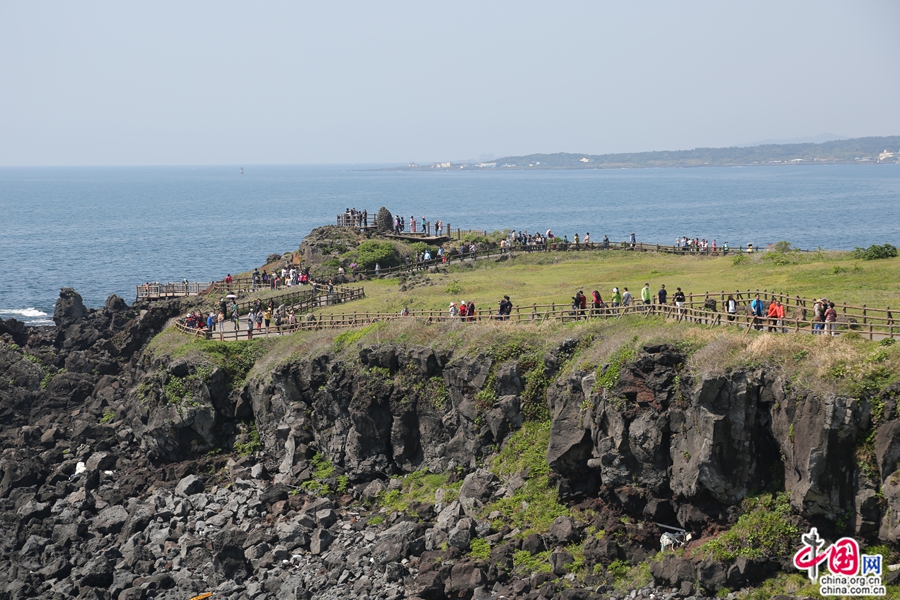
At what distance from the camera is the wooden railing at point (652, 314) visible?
35.6m

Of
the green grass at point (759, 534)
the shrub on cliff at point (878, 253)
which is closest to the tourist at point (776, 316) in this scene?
the green grass at point (759, 534)

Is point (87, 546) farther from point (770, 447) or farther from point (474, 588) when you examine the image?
point (770, 447)

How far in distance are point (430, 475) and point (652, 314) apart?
40.8 ft

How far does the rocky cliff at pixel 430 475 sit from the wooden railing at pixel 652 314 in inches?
112

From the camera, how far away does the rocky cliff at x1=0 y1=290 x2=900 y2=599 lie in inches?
1287

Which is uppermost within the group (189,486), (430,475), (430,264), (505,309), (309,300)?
(505,309)

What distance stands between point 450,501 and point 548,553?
6735 mm

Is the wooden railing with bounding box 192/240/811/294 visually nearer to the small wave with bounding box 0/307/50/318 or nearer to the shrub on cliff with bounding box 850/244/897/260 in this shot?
the shrub on cliff with bounding box 850/244/897/260

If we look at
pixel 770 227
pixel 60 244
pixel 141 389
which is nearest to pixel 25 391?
pixel 141 389

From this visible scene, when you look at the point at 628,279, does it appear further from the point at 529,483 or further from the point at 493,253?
the point at 529,483

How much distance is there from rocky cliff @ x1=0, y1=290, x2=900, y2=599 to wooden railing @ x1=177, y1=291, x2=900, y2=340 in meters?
2.84

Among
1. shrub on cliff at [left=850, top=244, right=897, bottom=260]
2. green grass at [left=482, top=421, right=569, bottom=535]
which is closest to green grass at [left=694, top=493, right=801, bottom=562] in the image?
green grass at [left=482, top=421, right=569, bottom=535]

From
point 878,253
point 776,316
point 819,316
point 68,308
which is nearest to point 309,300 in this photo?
point 68,308

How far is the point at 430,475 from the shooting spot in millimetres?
45188
